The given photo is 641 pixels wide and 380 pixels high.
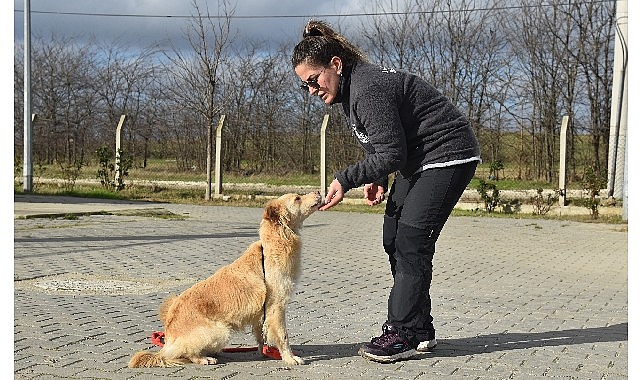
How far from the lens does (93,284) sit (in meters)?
8.23

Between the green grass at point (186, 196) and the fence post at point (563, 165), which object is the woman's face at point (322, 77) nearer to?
the green grass at point (186, 196)

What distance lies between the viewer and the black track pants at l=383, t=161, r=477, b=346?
5.22m

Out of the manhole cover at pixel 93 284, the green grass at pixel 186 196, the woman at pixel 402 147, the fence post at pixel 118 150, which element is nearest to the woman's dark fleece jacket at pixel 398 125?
the woman at pixel 402 147

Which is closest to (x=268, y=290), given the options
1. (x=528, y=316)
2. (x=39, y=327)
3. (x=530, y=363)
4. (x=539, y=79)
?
(x=530, y=363)

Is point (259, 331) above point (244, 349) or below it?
above

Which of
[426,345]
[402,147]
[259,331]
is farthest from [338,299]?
[402,147]

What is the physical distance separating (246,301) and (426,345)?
136 centimetres

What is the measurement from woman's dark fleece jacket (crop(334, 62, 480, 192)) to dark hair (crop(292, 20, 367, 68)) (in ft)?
0.30

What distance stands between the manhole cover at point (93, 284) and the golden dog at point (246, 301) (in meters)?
3.00

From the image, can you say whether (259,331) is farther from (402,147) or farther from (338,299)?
(338,299)

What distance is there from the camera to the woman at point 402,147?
16.5 ft

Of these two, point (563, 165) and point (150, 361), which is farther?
point (563, 165)

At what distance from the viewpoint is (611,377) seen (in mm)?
4969

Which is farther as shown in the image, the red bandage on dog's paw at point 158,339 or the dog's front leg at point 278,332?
the red bandage on dog's paw at point 158,339
